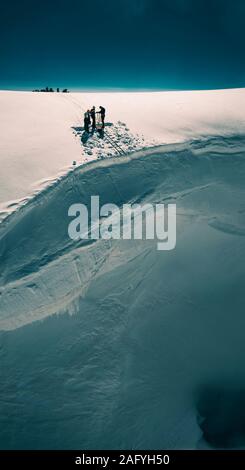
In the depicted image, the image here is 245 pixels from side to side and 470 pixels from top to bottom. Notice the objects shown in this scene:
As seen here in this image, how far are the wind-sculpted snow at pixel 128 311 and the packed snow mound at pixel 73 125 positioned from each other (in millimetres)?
433

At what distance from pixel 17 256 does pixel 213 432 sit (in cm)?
593

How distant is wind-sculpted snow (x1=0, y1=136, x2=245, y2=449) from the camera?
6613mm

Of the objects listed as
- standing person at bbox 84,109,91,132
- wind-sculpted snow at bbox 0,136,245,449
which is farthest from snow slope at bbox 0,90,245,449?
standing person at bbox 84,109,91,132

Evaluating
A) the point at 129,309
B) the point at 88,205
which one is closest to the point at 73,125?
the point at 88,205

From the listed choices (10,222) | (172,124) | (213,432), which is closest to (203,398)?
(213,432)

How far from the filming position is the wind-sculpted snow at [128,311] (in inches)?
260

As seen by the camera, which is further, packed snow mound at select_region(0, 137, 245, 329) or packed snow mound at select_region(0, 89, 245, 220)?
packed snow mound at select_region(0, 89, 245, 220)

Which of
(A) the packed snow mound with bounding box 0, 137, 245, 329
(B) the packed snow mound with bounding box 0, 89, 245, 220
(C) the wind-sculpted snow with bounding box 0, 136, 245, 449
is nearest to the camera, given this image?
(A) the packed snow mound with bounding box 0, 137, 245, 329

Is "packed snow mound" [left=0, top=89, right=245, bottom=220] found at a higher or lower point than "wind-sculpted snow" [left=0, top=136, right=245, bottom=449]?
higher

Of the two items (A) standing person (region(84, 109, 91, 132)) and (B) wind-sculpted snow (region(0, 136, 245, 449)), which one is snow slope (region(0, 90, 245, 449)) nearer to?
(B) wind-sculpted snow (region(0, 136, 245, 449))

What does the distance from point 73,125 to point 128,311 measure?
5.43m

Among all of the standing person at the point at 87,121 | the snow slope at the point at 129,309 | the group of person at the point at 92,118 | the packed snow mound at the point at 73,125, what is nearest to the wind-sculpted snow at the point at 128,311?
the snow slope at the point at 129,309

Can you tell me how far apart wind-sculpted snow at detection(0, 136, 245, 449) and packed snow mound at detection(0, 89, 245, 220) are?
433 millimetres

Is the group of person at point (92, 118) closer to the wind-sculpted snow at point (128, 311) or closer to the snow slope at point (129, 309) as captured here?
the snow slope at point (129, 309)
